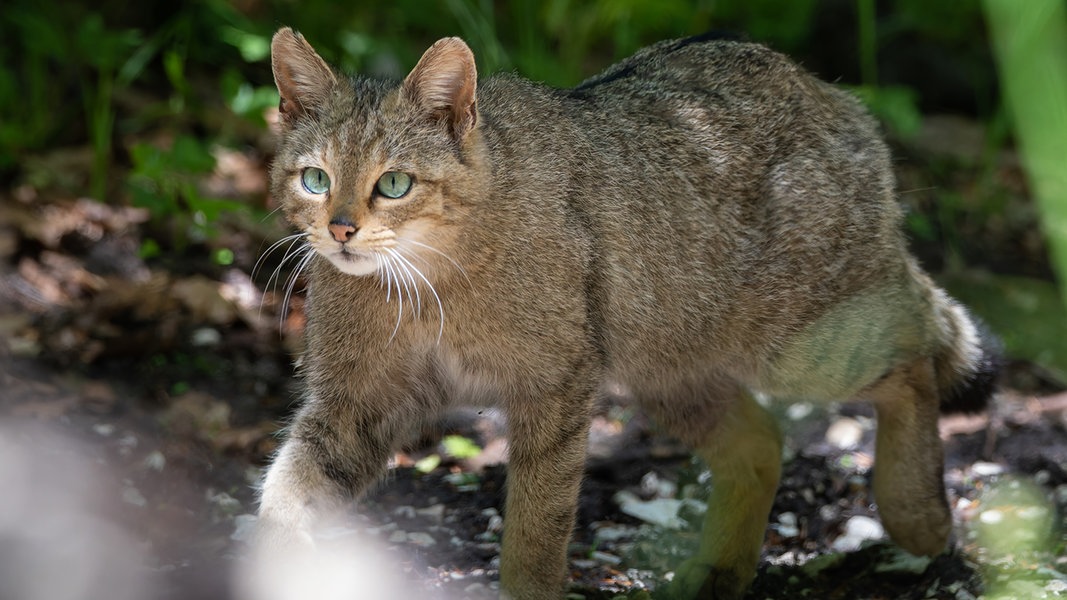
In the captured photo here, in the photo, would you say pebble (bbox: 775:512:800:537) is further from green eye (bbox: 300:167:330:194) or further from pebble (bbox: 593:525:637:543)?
green eye (bbox: 300:167:330:194)

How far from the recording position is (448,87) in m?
3.92

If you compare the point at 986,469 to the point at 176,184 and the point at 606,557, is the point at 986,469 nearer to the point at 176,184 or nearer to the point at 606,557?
the point at 606,557

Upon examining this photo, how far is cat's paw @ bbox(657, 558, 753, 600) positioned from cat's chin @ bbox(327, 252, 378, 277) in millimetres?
1622

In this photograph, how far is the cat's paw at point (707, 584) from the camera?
4551 millimetres

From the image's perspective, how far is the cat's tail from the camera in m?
5.12

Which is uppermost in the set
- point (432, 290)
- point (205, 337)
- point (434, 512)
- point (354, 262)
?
point (205, 337)

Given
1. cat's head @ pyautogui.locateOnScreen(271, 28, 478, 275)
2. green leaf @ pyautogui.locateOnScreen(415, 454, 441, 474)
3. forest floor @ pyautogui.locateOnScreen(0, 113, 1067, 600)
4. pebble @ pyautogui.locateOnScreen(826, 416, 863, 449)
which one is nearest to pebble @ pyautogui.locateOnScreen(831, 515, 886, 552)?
forest floor @ pyautogui.locateOnScreen(0, 113, 1067, 600)

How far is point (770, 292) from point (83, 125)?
4825 mm

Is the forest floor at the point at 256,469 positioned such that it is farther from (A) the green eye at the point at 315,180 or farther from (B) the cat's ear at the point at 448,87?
(B) the cat's ear at the point at 448,87

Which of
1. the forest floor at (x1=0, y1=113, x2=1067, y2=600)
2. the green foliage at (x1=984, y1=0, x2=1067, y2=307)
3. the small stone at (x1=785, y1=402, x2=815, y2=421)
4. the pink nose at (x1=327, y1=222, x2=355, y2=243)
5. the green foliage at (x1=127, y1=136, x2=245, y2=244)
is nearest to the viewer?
the green foliage at (x1=984, y1=0, x2=1067, y2=307)

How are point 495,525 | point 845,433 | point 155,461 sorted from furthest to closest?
point 845,433, point 155,461, point 495,525

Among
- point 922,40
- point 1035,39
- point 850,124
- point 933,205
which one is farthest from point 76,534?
point 922,40

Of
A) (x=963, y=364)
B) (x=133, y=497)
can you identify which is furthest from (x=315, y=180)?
(x=963, y=364)

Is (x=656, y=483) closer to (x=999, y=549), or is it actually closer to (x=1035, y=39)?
(x=999, y=549)
